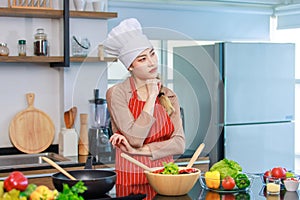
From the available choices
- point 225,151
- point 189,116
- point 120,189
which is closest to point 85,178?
point 120,189

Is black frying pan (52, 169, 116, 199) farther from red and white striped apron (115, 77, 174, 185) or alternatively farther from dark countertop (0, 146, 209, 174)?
dark countertop (0, 146, 209, 174)

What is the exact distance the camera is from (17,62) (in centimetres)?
433

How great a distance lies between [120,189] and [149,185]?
19 cm

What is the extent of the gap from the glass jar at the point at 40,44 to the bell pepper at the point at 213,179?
2.03 meters

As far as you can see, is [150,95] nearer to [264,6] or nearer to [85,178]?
[85,178]

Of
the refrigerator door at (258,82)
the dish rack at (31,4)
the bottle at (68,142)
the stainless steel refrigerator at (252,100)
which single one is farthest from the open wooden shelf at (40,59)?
the refrigerator door at (258,82)

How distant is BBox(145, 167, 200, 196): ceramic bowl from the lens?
248cm

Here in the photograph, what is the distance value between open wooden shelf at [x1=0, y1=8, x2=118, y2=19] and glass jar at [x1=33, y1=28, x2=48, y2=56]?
13 centimetres

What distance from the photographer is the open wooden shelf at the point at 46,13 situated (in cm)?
410

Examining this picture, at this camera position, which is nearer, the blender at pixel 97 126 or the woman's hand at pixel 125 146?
the woman's hand at pixel 125 146

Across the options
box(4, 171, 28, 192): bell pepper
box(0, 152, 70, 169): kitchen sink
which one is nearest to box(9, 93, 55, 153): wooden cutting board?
box(0, 152, 70, 169): kitchen sink

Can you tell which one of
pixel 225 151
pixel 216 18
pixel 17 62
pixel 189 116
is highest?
pixel 216 18

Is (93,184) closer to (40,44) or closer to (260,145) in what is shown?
(40,44)

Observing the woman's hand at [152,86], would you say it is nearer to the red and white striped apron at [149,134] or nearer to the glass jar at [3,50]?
the red and white striped apron at [149,134]
